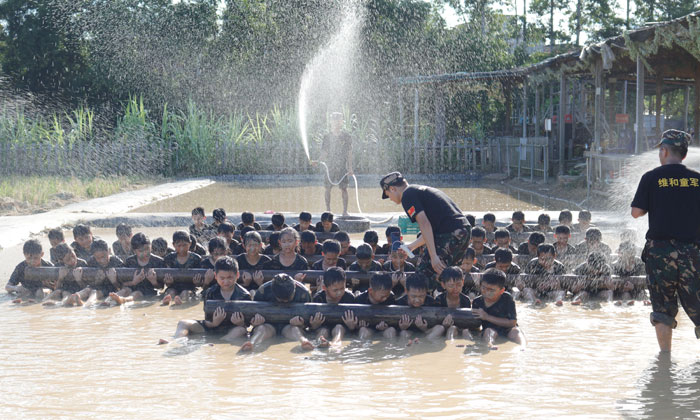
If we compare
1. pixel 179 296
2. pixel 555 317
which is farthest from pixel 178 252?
pixel 555 317

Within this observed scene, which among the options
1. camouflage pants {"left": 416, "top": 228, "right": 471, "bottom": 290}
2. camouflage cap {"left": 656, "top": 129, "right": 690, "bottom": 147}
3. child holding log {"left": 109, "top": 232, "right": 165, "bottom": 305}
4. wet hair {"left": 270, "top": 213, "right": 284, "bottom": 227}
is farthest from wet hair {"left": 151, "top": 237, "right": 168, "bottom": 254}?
camouflage cap {"left": 656, "top": 129, "right": 690, "bottom": 147}

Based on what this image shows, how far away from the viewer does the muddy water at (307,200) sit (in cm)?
1566

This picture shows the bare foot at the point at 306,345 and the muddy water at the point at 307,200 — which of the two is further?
the muddy water at the point at 307,200

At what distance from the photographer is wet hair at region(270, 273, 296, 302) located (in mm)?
6598

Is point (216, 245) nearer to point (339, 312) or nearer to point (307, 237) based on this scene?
point (307, 237)

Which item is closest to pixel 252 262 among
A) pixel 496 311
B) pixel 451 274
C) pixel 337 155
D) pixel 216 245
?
pixel 216 245

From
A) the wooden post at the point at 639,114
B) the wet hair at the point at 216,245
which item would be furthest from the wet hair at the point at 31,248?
the wooden post at the point at 639,114

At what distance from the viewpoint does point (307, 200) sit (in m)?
17.2

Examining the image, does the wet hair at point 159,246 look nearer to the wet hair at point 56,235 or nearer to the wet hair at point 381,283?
the wet hair at point 56,235

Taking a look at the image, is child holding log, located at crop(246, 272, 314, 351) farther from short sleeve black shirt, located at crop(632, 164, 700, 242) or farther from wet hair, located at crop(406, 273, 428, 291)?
short sleeve black shirt, located at crop(632, 164, 700, 242)

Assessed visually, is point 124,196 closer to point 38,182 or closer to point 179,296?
point 38,182

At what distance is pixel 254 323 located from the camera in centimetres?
658

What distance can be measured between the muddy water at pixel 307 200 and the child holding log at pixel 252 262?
258 inches

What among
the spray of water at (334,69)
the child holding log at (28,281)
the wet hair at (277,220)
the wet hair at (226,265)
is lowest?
the child holding log at (28,281)
